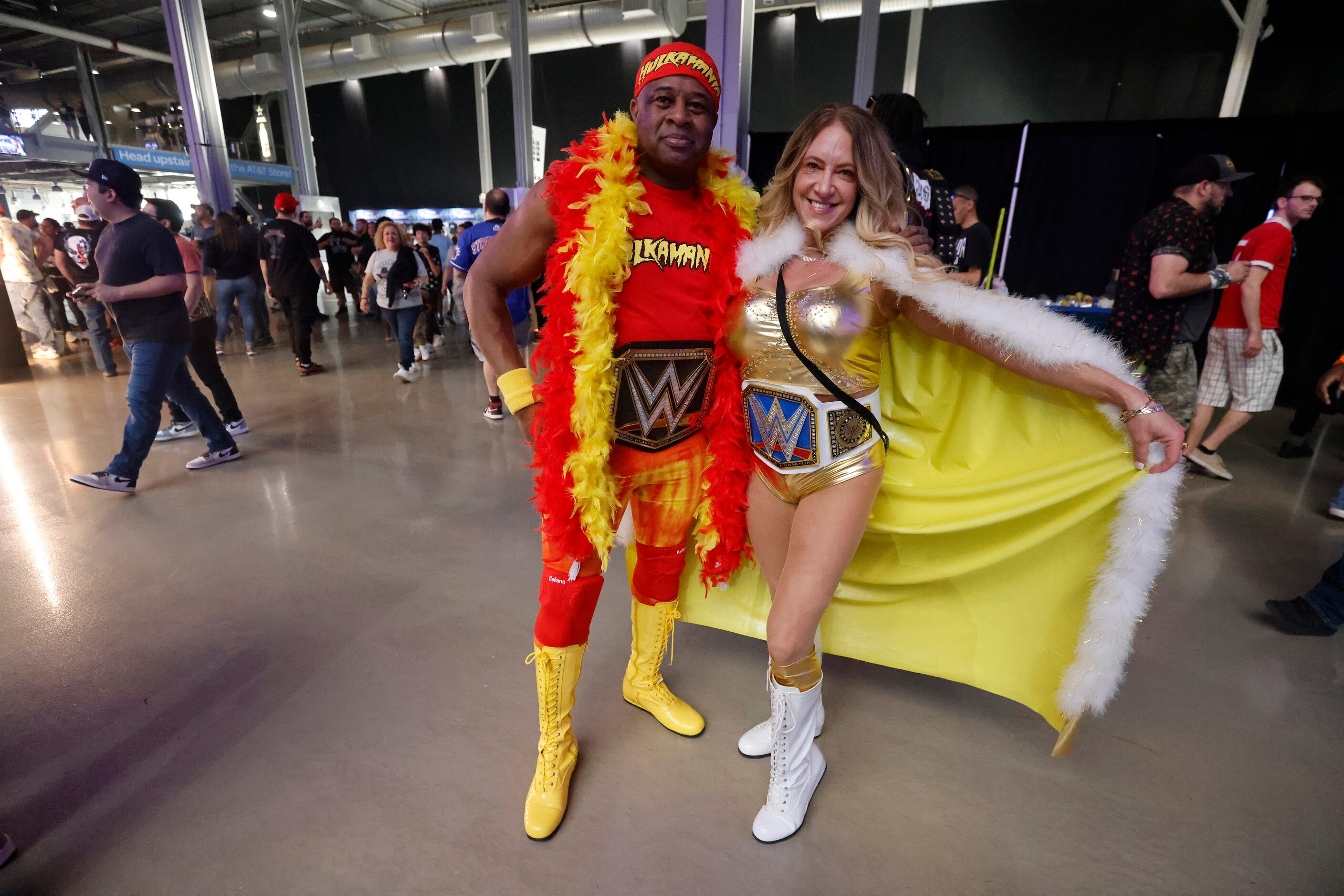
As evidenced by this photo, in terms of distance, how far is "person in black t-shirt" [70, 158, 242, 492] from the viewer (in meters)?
3.03

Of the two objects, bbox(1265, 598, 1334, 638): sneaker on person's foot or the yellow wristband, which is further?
bbox(1265, 598, 1334, 638): sneaker on person's foot

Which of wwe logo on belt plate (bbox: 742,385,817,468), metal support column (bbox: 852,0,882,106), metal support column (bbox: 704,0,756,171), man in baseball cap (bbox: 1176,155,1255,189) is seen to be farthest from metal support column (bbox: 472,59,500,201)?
wwe logo on belt plate (bbox: 742,385,817,468)

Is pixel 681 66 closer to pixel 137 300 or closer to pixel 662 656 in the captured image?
pixel 662 656

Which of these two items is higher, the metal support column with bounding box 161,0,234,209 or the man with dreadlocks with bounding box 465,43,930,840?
the metal support column with bounding box 161,0,234,209

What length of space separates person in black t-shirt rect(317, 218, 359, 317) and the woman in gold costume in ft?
27.9

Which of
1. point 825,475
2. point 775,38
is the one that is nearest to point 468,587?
point 825,475

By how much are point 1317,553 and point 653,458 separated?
344cm

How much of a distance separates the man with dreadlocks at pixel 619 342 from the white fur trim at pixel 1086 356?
0.17 meters

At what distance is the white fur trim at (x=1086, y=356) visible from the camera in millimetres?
1309

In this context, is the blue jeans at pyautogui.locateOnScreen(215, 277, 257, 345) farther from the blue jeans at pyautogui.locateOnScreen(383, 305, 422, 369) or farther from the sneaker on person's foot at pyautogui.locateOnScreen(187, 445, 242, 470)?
the sneaker on person's foot at pyautogui.locateOnScreen(187, 445, 242, 470)

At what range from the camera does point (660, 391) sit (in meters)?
Result: 1.45

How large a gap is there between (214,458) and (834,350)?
392 centimetres

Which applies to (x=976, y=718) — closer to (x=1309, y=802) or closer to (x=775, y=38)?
(x=1309, y=802)

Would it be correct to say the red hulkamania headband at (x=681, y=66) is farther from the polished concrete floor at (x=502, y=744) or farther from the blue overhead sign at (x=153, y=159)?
the blue overhead sign at (x=153, y=159)
